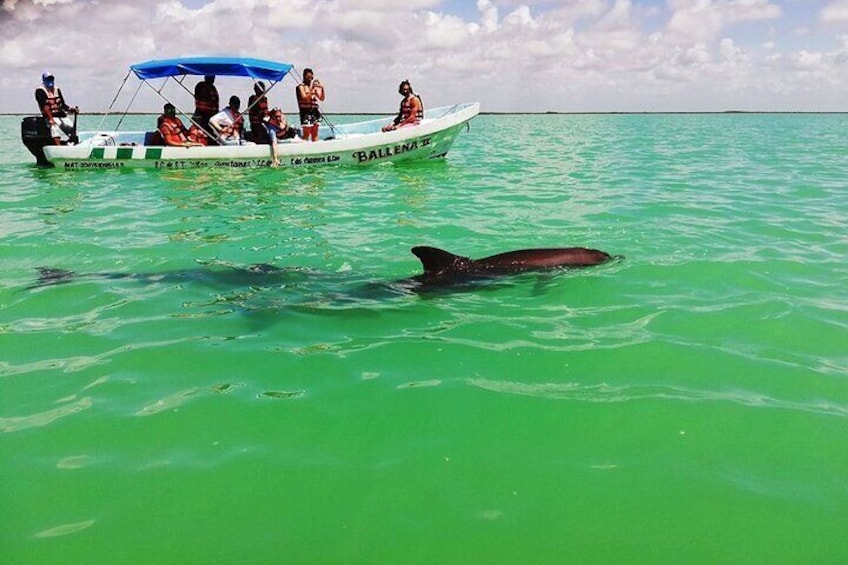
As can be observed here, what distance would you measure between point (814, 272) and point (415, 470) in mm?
6554

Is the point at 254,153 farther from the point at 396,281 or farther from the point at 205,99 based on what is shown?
the point at 396,281

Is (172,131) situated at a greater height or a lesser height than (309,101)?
lesser

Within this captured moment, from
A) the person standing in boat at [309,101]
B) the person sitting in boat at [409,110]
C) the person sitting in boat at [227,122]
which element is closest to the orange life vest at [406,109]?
the person sitting in boat at [409,110]

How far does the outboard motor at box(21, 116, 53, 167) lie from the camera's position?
19.6 metres

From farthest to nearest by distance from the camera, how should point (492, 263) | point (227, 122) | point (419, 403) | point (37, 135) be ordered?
point (37, 135) → point (227, 122) → point (492, 263) → point (419, 403)

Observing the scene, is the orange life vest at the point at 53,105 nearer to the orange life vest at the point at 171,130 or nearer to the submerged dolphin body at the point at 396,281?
the orange life vest at the point at 171,130

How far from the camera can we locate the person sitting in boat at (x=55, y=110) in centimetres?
1897

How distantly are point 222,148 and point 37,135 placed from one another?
637 cm

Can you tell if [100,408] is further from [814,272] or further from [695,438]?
[814,272]

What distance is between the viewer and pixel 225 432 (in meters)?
4.07

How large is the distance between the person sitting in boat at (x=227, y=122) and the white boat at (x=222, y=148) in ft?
2.24

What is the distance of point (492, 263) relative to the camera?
7633 millimetres

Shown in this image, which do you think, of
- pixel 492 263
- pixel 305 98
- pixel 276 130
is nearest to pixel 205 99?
pixel 276 130

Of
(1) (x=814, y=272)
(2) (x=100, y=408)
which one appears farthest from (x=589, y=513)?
(1) (x=814, y=272)
